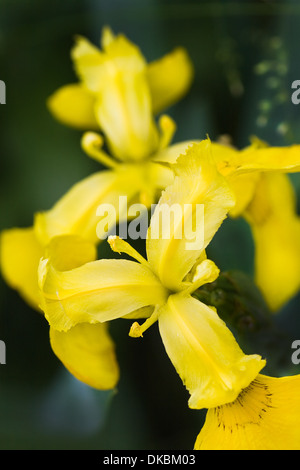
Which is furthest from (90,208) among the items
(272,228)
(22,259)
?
(272,228)

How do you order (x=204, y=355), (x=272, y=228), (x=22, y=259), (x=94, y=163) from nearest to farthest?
(x=204, y=355) < (x=272, y=228) < (x=22, y=259) < (x=94, y=163)

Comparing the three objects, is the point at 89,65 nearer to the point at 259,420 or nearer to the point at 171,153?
the point at 171,153

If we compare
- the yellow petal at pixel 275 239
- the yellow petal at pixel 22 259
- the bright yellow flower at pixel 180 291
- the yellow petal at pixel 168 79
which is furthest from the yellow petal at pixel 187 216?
the yellow petal at pixel 168 79

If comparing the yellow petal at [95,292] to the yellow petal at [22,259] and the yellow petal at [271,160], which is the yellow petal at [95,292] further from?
the yellow petal at [22,259]

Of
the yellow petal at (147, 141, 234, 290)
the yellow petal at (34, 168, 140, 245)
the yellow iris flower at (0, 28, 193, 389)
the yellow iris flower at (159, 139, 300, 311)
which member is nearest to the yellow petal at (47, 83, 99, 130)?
the yellow iris flower at (0, 28, 193, 389)

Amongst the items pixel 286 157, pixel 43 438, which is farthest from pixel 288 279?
pixel 43 438

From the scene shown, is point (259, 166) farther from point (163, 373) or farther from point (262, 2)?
point (262, 2)
